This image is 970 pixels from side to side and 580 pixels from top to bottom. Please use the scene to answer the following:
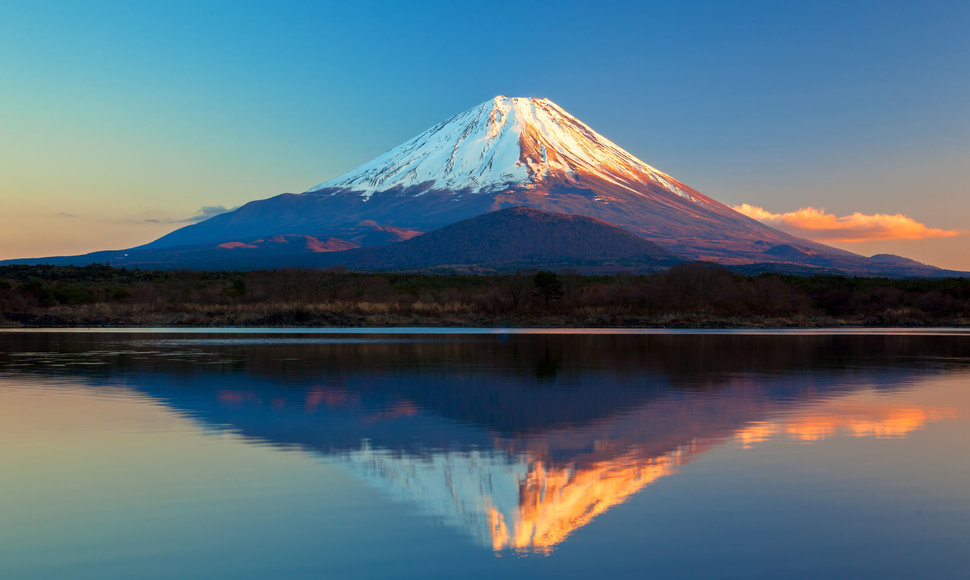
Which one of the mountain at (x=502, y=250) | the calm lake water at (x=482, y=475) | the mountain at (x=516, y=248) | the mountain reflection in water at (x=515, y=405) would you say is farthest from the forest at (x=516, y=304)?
the mountain at (x=502, y=250)

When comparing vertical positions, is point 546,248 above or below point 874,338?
above

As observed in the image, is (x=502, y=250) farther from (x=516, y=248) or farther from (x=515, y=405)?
(x=515, y=405)

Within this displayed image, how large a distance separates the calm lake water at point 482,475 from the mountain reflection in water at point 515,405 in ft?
0.21

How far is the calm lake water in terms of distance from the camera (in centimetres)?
640

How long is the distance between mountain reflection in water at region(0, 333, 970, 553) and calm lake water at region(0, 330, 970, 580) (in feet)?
0.21

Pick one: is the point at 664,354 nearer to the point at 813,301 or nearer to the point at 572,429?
the point at 572,429

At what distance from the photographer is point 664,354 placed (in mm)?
26953

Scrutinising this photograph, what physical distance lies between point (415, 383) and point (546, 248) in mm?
170093

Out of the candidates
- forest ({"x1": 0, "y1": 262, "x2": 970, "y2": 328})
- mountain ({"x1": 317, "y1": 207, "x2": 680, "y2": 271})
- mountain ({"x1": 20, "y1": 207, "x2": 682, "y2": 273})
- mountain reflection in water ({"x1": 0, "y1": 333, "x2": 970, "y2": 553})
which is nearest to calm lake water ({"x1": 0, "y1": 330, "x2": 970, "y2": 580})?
mountain reflection in water ({"x1": 0, "y1": 333, "x2": 970, "y2": 553})

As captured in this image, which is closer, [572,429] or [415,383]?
[572,429]

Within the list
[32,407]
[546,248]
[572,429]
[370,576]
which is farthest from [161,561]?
[546,248]

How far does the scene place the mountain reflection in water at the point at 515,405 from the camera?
8.62 meters

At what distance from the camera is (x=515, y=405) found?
14.7 meters

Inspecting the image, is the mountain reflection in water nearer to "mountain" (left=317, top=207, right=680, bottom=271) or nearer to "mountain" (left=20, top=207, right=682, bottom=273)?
"mountain" (left=317, top=207, right=680, bottom=271)
